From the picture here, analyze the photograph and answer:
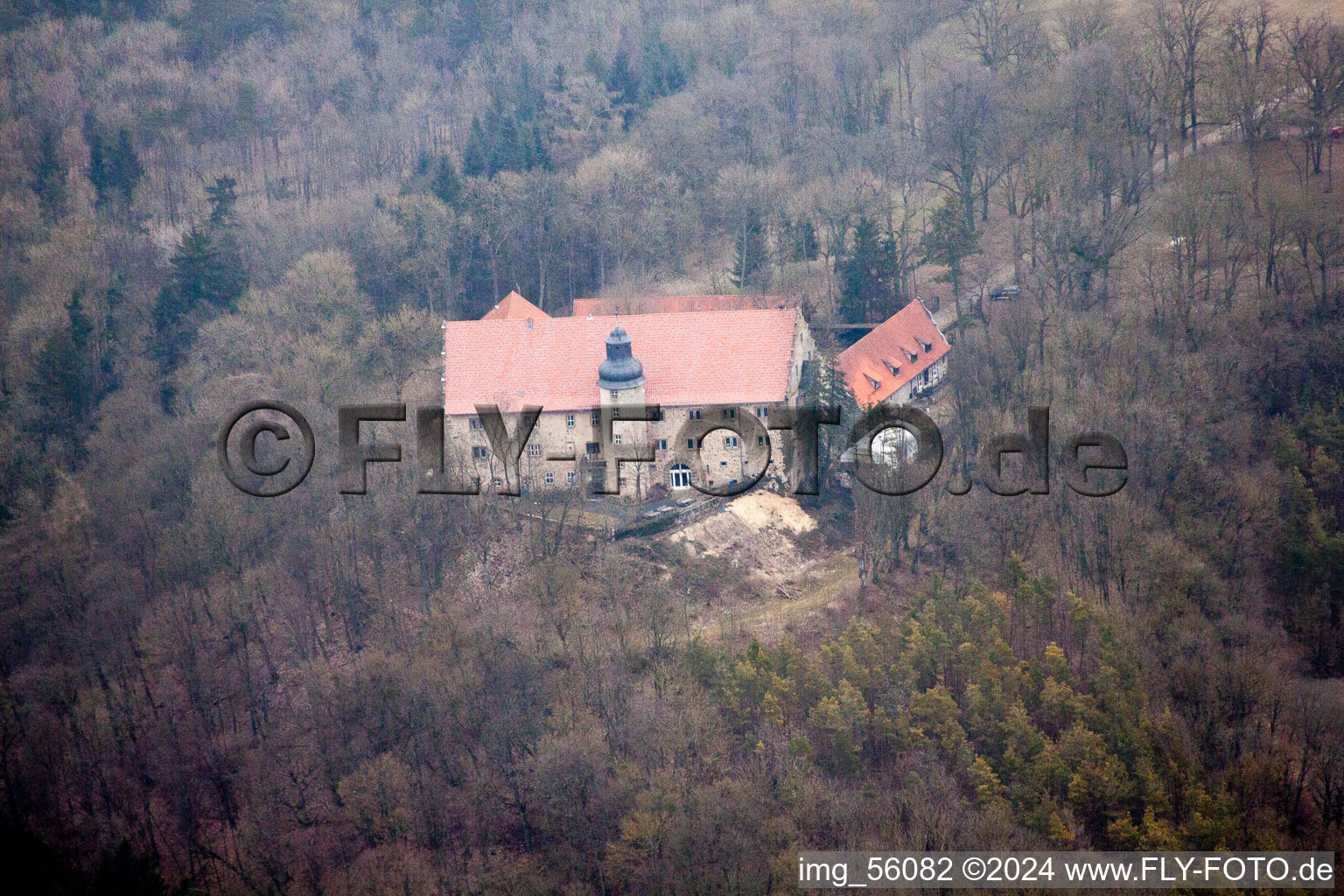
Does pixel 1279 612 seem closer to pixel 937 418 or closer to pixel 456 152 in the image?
pixel 937 418

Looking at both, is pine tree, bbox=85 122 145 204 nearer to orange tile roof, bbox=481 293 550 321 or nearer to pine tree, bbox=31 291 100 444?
pine tree, bbox=31 291 100 444

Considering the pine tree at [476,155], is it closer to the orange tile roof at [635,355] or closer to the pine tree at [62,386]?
the orange tile roof at [635,355]

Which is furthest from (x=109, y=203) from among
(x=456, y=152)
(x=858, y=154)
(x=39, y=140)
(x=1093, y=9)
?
(x=1093, y=9)

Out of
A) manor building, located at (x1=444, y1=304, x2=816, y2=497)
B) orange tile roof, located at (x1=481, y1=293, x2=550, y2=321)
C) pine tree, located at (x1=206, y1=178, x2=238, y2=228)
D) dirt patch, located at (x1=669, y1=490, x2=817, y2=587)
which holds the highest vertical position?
pine tree, located at (x1=206, y1=178, x2=238, y2=228)

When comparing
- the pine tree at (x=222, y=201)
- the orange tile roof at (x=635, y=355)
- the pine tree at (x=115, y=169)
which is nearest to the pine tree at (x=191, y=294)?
the pine tree at (x=222, y=201)

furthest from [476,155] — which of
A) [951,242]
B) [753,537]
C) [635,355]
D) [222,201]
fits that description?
[753,537]

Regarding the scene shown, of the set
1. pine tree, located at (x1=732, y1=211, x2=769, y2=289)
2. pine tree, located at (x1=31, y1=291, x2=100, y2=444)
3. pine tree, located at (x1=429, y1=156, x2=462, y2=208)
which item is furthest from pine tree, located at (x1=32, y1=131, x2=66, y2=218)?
pine tree, located at (x1=732, y1=211, x2=769, y2=289)

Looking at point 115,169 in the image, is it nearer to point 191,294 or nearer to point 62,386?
point 191,294
